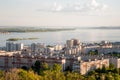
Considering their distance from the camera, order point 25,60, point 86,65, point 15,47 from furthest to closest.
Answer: point 15,47, point 25,60, point 86,65

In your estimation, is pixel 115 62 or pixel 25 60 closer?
pixel 25 60

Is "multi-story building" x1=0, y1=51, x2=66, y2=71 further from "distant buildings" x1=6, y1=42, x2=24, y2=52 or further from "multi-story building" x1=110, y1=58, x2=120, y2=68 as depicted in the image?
"distant buildings" x1=6, y1=42, x2=24, y2=52

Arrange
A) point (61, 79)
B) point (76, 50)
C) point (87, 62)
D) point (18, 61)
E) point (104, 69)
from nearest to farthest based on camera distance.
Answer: point (61, 79), point (104, 69), point (87, 62), point (18, 61), point (76, 50)

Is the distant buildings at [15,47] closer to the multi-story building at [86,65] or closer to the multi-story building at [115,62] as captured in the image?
the multi-story building at [115,62]

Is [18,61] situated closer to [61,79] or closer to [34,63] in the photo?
[34,63]

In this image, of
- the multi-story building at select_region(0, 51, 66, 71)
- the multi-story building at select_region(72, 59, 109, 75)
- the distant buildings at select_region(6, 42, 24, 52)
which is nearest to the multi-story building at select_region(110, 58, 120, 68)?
the multi-story building at select_region(72, 59, 109, 75)

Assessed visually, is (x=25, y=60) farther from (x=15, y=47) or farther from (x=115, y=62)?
(x=15, y=47)

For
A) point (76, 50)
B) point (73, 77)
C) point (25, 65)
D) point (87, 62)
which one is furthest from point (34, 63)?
point (76, 50)

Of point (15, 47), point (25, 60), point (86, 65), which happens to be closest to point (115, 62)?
point (86, 65)

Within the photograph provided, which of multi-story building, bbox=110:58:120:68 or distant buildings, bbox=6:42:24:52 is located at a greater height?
multi-story building, bbox=110:58:120:68

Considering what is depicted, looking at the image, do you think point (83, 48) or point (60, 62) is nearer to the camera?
point (60, 62)

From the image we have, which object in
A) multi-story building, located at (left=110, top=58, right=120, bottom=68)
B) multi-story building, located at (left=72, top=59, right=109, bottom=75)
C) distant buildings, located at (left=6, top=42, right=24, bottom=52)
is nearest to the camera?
multi-story building, located at (left=72, top=59, right=109, bottom=75)
